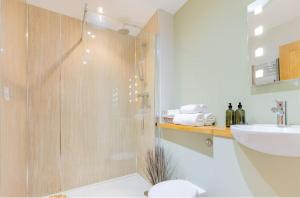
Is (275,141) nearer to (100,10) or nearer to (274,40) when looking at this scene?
(274,40)

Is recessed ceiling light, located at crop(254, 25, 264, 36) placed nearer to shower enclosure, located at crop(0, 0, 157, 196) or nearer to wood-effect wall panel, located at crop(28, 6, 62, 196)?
shower enclosure, located at crop(0, 0, 157, 196)

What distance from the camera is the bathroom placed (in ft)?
3.58

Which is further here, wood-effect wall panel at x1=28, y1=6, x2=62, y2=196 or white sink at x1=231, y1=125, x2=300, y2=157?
wood-effect wall panel at x1=28, y1=6, x2=62, y2=196

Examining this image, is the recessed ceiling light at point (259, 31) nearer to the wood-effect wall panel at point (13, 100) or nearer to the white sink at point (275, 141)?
the white sink at point (275, 141)

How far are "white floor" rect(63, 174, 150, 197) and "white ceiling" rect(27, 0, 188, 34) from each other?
2.33 metres

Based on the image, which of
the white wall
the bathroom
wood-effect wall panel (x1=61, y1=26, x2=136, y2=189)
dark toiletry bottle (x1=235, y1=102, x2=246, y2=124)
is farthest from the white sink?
wood-effect wall panel (x1=61, y1=26, x2=136, y2=189)

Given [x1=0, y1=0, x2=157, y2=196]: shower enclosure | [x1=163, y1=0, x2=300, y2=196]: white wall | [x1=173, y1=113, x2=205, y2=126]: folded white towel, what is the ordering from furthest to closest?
[x1=0, y1=0, x2=157, y2=196]: shower enclosure < [x1=173, y1=113, x2=205, y2=126]: folded white towel < [x1=163, y1=0, x2=300, y2=196]: white wall

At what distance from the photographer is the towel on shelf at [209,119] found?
1530mm

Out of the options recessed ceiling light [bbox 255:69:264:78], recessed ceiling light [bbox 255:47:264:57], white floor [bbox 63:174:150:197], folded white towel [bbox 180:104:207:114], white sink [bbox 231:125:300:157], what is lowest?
white floor [bbox 63:174:150:197]

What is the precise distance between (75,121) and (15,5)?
1427mm

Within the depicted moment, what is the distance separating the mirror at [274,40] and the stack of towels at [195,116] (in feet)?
1.64

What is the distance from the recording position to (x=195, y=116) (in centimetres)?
151

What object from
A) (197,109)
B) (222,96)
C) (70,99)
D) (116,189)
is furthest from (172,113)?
(70,99)

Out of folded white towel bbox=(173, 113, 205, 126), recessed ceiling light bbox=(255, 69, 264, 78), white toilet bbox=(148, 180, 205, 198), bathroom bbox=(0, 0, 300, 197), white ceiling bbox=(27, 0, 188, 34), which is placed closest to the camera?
bathroom bbox=(0, 0, 300, 197)
